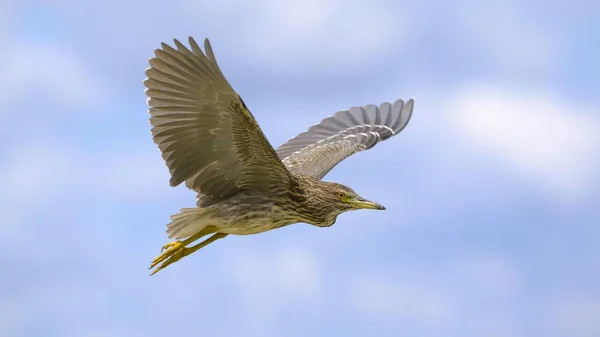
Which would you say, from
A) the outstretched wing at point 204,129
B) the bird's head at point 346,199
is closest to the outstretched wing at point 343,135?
the bird's head at point 346,199

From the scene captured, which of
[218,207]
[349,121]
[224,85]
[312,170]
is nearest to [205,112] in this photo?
[224,85]

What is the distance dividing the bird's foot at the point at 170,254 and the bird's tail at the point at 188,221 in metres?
0.34

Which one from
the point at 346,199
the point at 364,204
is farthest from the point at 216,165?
the point at 364,204

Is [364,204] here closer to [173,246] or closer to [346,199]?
[346,199]

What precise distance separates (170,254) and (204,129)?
1870 mm

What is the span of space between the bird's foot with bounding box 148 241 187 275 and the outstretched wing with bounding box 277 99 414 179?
2771mm

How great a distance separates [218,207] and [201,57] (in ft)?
6.75

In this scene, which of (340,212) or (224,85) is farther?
(340,212)

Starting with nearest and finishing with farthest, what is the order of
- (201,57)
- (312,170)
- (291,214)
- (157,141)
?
(201,57)
(157,141)
(291,214)
(312,170)

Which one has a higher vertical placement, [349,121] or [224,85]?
[349,121]

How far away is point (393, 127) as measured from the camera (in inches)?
682

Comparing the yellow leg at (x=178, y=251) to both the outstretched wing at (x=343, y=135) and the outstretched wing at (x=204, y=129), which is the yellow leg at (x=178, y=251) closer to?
the outstretched wing at (x=204, y=129)

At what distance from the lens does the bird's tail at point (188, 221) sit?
12.3m

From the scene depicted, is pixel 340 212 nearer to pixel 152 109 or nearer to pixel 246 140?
pixel 246 140
